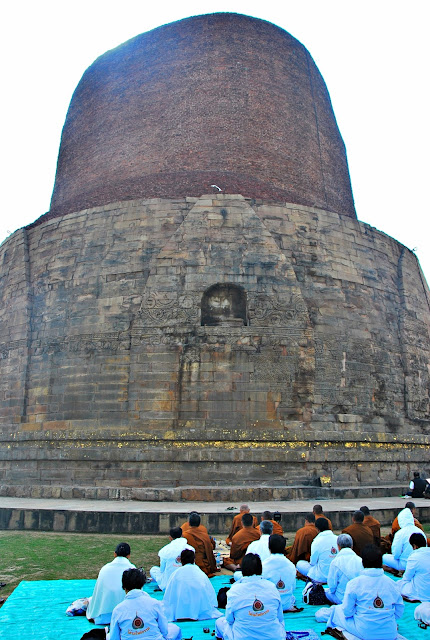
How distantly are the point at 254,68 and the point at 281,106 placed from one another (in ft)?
4.95

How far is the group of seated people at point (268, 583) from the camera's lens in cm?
360

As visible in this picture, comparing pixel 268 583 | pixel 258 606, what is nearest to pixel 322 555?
pixel 268 583

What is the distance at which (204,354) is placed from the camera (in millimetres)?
11953

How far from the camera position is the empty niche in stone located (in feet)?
41.0

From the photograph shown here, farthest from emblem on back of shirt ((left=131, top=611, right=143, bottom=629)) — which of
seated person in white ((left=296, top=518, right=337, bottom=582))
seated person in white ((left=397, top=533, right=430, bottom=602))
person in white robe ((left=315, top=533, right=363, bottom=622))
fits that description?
seated person in white ((left=397, top=533, right=430, bottom=602))

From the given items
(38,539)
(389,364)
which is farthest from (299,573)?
(389,364)

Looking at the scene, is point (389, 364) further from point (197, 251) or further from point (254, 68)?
point (254, 68)

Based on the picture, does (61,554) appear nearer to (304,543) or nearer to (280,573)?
(304,543)

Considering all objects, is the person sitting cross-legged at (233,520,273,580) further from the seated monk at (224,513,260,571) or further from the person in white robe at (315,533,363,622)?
the person in white robe at (315,533,363,622)

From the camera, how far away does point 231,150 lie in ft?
52.9

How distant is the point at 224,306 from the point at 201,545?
7.37 meters

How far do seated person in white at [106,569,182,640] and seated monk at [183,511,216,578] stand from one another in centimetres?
202

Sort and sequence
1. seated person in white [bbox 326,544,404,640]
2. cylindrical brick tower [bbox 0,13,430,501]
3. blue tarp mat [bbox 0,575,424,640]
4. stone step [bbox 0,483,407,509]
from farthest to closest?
cylindrical brick tower [bbox 0,13,430,501], stone step [bbox 0,483,407,509], blue tarp mat [bbox 0,575,424,640], seated person in white [bbox 326,544,404,640]

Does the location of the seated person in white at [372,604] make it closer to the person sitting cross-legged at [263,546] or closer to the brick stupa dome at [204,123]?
the person sitting cross-legged at [263,546]
